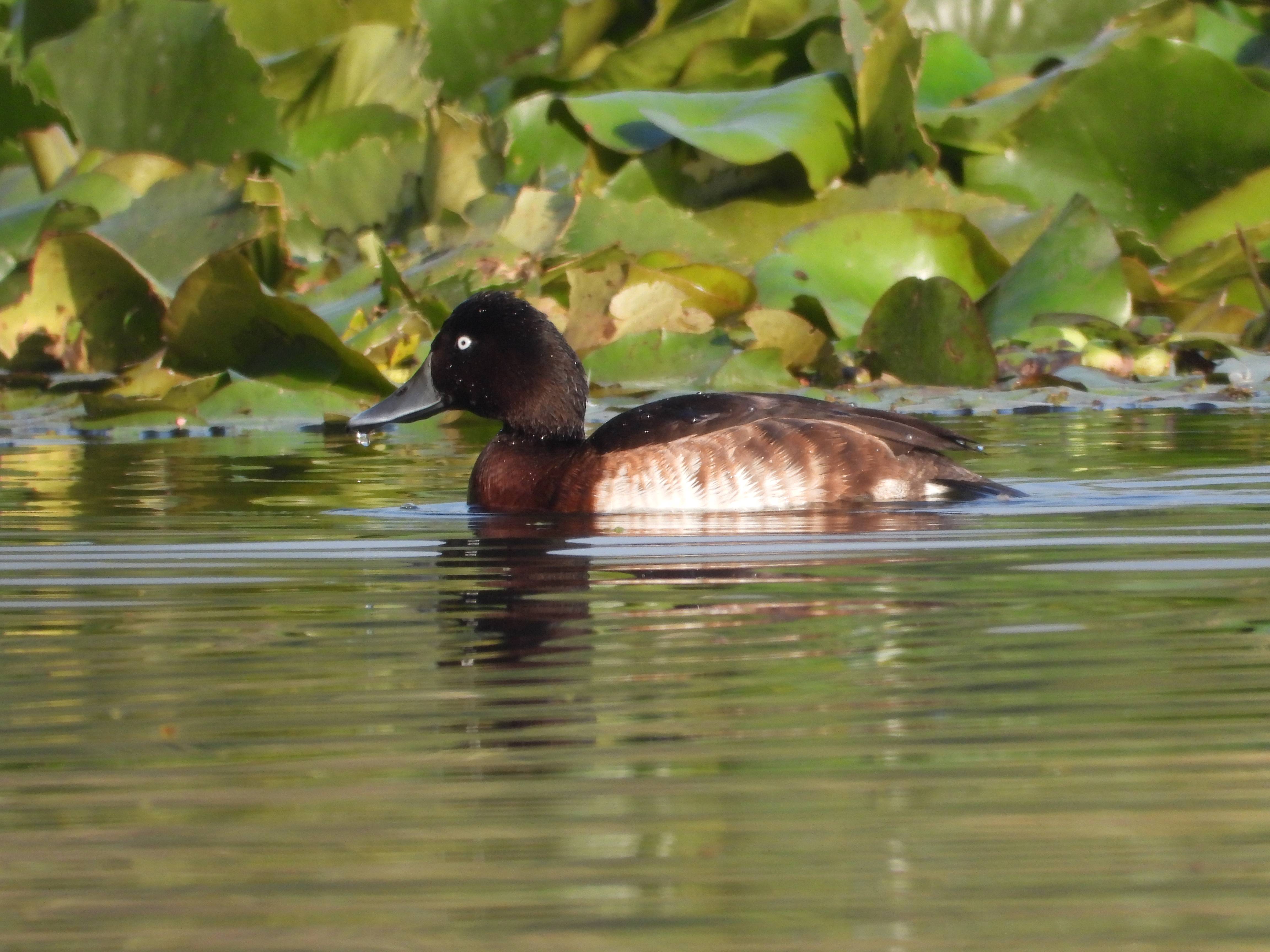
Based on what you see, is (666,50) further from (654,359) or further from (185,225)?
(185,225)

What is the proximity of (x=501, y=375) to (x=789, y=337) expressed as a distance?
268 centimetres

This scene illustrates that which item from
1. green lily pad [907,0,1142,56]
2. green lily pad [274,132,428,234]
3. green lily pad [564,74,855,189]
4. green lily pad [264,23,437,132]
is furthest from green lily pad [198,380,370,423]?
green lily pad [907,0,1142,56]

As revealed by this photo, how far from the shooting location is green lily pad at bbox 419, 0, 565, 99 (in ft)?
41.2

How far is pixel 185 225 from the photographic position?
1051 centimetres

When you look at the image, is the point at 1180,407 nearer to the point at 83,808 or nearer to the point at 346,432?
the point at 346,432

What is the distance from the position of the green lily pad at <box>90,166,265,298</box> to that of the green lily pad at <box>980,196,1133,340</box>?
344cm

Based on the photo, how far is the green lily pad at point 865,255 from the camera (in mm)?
9859

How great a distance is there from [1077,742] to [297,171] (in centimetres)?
912

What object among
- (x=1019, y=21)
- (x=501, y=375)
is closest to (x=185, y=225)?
(x=501, y=375)

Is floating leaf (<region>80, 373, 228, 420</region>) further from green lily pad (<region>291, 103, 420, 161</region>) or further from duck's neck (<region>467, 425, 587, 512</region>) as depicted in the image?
green lily pad (<region>291, 103, 420, 161</region>)

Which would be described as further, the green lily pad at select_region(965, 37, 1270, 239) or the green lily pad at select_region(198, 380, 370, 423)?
the green lily pad at select_region(965, 37, 1270, 239)

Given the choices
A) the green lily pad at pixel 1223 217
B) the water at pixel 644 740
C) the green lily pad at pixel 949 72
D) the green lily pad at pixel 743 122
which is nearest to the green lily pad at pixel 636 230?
the green lily pad at pixel 743 122

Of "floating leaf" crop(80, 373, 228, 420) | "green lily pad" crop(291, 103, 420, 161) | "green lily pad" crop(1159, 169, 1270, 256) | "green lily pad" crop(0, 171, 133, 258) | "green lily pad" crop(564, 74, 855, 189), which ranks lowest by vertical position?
"floating leaf" crop(80, 373, 228, 420)

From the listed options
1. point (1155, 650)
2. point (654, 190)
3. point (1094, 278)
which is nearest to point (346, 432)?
point (654, 190)
